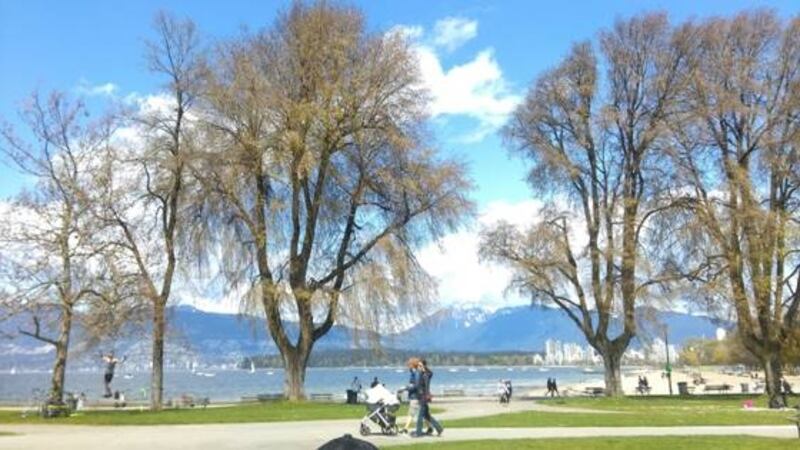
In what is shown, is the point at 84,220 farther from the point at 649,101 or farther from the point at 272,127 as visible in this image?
the point at 649,101

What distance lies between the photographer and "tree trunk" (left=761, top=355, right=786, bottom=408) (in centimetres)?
3553

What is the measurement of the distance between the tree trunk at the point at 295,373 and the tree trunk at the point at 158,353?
5835 mm

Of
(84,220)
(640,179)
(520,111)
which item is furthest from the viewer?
(520,111)

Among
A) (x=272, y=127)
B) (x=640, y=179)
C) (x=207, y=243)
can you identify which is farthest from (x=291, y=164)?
(x=640, y=179)

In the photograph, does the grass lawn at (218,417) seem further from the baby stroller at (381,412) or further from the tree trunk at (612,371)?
the tree trunk at (612,371)

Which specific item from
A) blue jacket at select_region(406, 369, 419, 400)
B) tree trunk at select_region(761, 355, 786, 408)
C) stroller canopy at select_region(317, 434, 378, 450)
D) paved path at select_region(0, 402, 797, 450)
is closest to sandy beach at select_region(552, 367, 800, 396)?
tree trunk at select_region(761, 355, 786, 408)

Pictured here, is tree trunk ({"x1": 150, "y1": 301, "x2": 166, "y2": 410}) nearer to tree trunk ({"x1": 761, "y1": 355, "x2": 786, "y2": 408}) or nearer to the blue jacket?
the blue jacket

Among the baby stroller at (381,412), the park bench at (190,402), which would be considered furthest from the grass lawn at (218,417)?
the park bench at (190,402)

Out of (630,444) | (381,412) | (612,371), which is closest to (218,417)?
(381,412)

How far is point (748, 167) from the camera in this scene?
133ft

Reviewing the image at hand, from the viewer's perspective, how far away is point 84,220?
1361 inches

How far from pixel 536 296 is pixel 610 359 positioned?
210 inches

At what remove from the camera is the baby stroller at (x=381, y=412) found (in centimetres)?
2259

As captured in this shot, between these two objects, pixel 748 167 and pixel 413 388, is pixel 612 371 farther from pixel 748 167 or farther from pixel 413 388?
pixel 413 388
